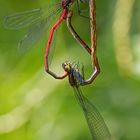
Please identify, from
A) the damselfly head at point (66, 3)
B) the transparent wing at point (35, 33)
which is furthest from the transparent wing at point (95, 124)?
the damselfly head at point (66, 3)

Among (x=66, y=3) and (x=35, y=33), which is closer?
(x=66, y=3)

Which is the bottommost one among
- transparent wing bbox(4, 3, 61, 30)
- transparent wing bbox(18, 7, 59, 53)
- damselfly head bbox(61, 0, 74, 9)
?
transparent wing bbox(18, 7, 59, 53)

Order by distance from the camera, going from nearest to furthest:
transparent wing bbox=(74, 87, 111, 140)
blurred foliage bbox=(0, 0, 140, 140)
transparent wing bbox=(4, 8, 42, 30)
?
transparent wing bbox=(74, 87, 111, 140), transparent wing bbox=(4, 8, 42, 30), blurred foliage bbox=(0, 0, 140, 140)

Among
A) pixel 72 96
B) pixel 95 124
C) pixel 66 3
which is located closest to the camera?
pixel 66 3

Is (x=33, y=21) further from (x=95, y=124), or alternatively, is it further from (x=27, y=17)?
(x=95, y=124)

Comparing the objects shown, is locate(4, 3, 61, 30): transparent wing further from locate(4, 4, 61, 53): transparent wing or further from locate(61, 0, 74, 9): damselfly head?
locate(61, 0, 74, 9): damselfly head

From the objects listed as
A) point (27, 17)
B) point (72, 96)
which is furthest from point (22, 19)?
point (72, 96)

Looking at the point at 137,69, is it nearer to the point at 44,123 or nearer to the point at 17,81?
the point at 44,123

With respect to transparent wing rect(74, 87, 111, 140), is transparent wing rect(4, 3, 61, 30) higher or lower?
higher

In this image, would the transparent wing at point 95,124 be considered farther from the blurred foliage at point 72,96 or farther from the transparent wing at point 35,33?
the blurred foliage at point 72,96

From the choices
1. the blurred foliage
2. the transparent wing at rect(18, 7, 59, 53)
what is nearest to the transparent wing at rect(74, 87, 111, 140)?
the transparent wing at rect(18, 7, 59, 53)
